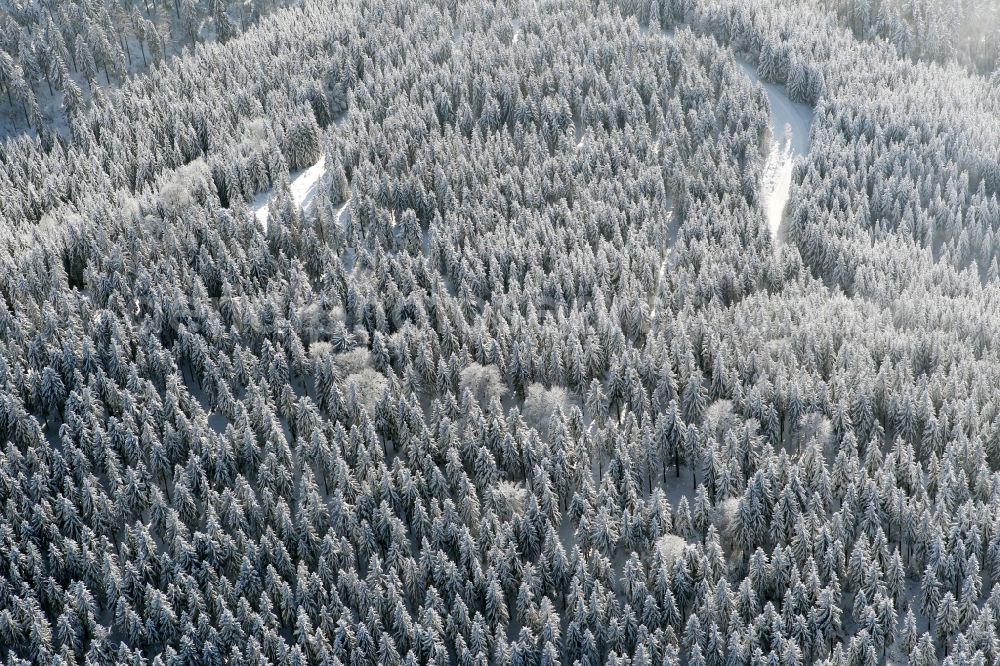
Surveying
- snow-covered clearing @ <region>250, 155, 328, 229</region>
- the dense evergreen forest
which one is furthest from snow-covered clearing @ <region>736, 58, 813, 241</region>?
snow-covered clearing @ <region>250, 155, 328, 229</region>

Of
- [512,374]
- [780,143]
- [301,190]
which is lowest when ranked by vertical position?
[512,374]

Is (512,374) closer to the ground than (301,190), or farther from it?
closer to the ground

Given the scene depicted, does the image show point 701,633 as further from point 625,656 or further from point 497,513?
point 497,513

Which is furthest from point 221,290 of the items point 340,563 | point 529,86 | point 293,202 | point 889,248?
point 889,248

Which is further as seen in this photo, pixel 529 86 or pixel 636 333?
pixel 529 86

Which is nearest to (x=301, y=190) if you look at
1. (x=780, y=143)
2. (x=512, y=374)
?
(x=512, y=374)

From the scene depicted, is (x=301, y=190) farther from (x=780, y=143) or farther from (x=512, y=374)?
(x=780, y=143)

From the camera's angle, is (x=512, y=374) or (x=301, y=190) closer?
(x=512, y=374)
